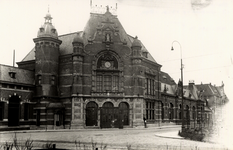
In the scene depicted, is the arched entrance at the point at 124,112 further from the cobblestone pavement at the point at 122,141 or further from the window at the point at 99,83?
the cobblestone pavement at the point at 122,141

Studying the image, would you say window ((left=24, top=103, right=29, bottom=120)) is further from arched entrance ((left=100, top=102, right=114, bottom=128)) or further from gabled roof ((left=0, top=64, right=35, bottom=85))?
arched entrance ((left=100, top=102, right=114, bottom=128))

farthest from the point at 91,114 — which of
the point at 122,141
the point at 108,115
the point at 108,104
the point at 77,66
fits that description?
the point at 122,141

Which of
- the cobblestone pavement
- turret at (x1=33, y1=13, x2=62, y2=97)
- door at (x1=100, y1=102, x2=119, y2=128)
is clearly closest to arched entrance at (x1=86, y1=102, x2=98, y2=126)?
door at (x1=100, y1=102, x2=119, y2=128)

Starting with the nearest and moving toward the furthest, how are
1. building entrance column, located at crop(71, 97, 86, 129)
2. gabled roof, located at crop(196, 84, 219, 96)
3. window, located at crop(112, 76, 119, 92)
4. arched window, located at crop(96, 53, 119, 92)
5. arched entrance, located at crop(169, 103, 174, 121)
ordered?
1. building entrance column, located at crop(71, 97, 86, 129)
2. arched window, located at crop(96, 53, 119, 92)
3. window, located at crop(112, 76, 119, 92)
4. arched entrance, located at crop(169, 103, 174, 121)
5. gabled roof, located at crop(196, 84, 219, 96)

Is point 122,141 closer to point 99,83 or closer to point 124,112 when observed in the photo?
point 124,112

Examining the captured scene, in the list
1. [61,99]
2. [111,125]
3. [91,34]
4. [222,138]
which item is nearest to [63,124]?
[61,99]

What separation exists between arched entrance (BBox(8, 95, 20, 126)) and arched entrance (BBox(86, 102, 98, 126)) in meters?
8.84

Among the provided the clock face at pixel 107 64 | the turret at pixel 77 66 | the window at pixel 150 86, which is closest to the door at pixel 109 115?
the turret at pixel 77 66

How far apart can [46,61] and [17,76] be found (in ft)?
13.8

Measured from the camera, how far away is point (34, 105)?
36938mm

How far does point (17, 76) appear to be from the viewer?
36.0 meters

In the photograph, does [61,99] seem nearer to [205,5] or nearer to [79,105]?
[79,105]

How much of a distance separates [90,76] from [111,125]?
283 inches

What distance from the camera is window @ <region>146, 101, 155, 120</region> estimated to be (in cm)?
4234
